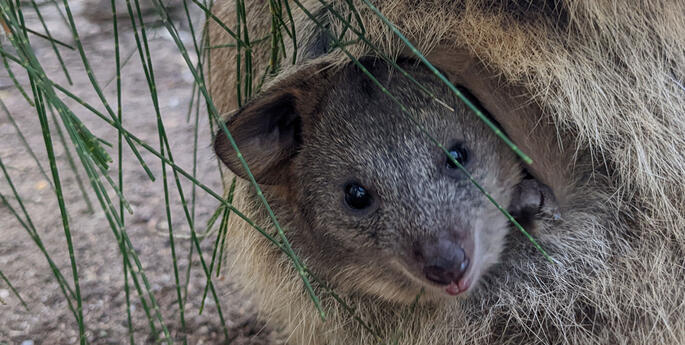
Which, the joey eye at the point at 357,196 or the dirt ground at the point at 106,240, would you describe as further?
the dirt ground at the point at 106,240

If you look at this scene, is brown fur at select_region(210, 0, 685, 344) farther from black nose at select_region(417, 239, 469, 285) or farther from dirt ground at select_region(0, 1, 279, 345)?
dirt ground at select_region(0, 1, 279, 345)

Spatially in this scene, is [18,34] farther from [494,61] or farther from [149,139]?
[149,139]

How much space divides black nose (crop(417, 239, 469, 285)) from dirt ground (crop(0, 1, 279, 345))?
0.78 metres

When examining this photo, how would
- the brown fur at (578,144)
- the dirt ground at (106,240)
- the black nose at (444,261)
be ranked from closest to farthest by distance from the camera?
the black nose at (444,261), the brown fur at (578,144), the dirt ground at (106,240)

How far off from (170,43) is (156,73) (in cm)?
46

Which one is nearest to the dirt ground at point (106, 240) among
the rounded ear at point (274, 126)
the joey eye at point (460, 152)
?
the rounded ear at point (274, 126)

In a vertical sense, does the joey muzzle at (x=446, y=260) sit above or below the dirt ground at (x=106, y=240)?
below

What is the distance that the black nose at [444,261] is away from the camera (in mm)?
1792

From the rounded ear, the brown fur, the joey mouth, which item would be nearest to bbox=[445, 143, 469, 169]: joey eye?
the brown fur

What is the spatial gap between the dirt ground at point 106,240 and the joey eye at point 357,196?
0.48m

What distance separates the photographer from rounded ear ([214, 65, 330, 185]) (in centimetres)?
198

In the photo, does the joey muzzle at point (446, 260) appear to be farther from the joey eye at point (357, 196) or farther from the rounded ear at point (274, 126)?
the rounded ear at point (274, 126)

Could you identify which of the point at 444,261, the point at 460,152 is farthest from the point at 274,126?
the point at 444,261

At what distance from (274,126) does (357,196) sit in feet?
0.97
